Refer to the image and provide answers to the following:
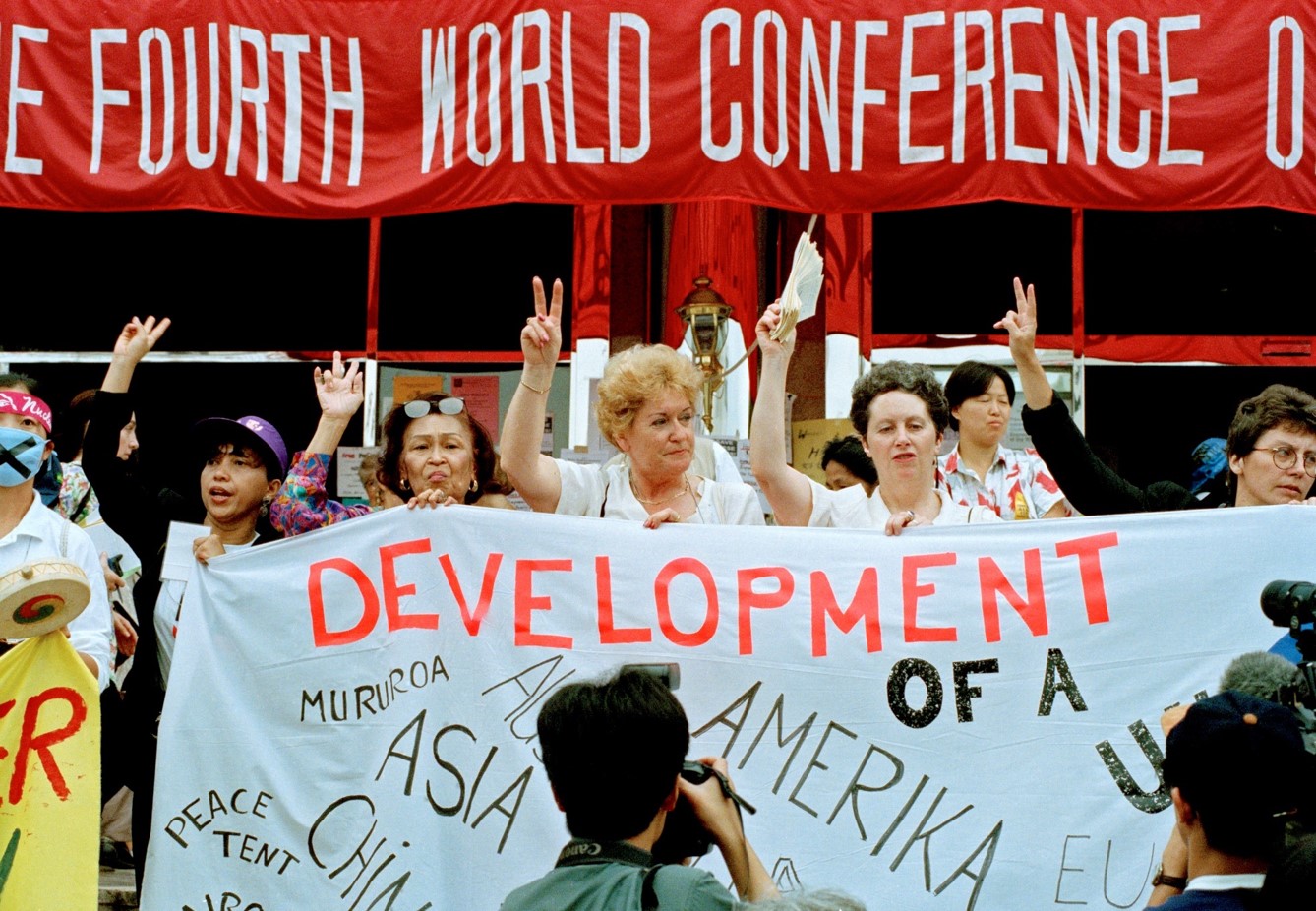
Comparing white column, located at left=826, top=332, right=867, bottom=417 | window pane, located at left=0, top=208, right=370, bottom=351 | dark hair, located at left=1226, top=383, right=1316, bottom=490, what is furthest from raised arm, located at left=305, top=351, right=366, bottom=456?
window pane, located at left=0, top=208, right=370, bottom=351

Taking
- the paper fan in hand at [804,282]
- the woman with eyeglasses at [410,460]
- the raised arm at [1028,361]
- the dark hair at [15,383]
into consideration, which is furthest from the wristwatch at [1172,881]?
the dark hair at [15,383]

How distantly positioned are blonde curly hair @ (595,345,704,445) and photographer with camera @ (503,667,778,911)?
163 cm

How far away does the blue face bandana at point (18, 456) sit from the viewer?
4.29 meters

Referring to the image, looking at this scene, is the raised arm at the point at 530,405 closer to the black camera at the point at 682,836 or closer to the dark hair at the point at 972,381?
the black camera at the point at 682,836

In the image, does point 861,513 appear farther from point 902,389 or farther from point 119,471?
point 119,471

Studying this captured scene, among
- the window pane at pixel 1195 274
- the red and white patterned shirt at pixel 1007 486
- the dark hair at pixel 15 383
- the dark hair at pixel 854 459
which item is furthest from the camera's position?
the window pane at pixel 1195 274

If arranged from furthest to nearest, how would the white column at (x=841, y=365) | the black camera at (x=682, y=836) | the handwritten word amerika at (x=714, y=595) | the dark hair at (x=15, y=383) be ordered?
1. the white column at (x=841, y=365)
2. the dark hair at (x=15, y=383)
3. the handwritten word amerika at (x=714, y=595)
4. the black camera at (x=682, y=836)

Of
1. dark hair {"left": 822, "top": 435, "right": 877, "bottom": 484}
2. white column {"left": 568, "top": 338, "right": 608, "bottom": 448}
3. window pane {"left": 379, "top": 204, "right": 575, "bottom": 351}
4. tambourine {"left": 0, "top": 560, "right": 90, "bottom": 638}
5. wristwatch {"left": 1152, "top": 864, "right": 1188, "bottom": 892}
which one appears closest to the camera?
wristwatch {"left": 1152, "top": 864, "right": 1188, "bottom": 892}

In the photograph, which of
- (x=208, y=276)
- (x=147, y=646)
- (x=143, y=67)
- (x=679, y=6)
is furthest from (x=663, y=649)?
(x=208, y=276)

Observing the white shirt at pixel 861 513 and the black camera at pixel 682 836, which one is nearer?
the black camera at pixel 682 836

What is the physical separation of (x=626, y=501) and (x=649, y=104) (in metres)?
2.60

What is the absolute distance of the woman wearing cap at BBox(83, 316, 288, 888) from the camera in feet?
14.3

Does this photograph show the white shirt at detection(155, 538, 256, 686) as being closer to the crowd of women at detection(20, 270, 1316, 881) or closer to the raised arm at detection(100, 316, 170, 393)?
the crowd of women at detection(20, 270, 1316, 881)

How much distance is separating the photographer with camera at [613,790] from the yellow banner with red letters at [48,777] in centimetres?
179
